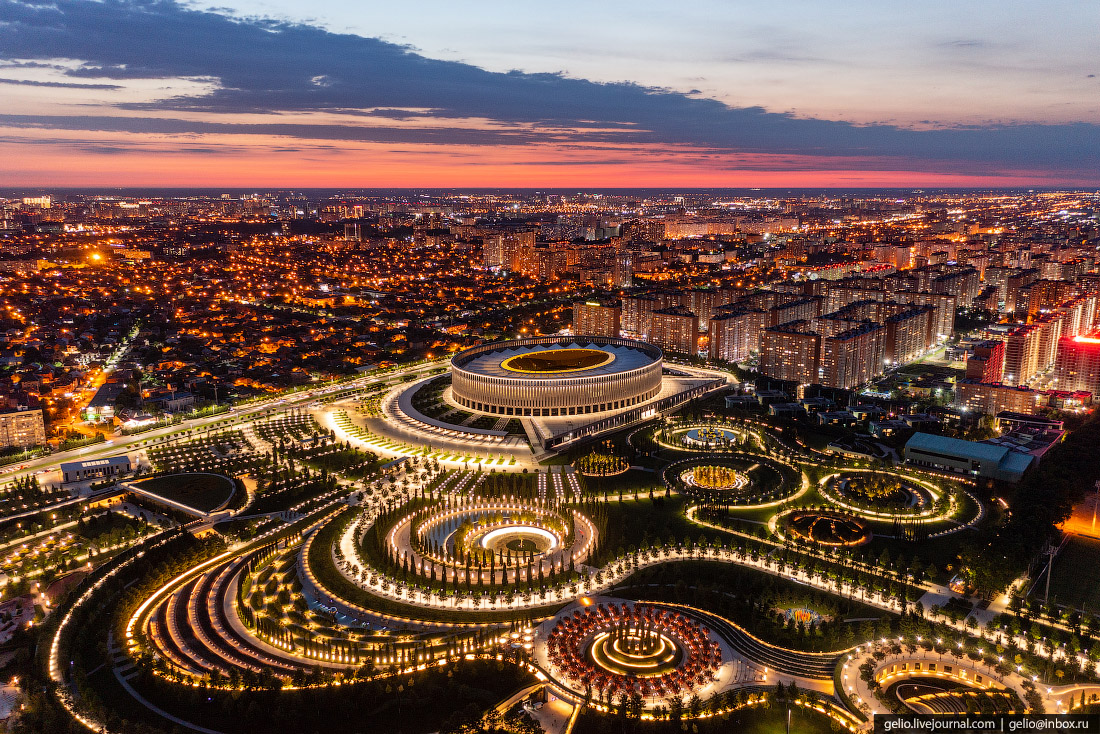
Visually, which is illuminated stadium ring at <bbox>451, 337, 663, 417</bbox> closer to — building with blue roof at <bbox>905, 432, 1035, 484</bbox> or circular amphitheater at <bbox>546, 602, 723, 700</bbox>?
building with blue roof at <bbox>905, 432, 1035, 484</bbox>

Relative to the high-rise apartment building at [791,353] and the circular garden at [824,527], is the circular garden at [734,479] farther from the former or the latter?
the high-rise apartment building at [791,353]

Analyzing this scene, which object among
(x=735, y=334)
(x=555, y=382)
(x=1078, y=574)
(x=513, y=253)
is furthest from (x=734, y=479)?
(x=513, y=253)

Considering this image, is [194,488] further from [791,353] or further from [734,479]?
[791,353]

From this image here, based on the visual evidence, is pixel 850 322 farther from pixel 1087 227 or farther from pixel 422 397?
pixel 1087 227

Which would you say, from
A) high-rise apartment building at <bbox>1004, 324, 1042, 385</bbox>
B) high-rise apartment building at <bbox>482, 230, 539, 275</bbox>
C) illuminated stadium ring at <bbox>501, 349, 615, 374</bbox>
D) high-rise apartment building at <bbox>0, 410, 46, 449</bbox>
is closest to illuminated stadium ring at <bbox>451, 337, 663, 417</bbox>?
illuminated stadium ring at <bbox>501, 349, 615, 374</bbox>

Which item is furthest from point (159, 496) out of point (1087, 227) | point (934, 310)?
point (1087, 227)
